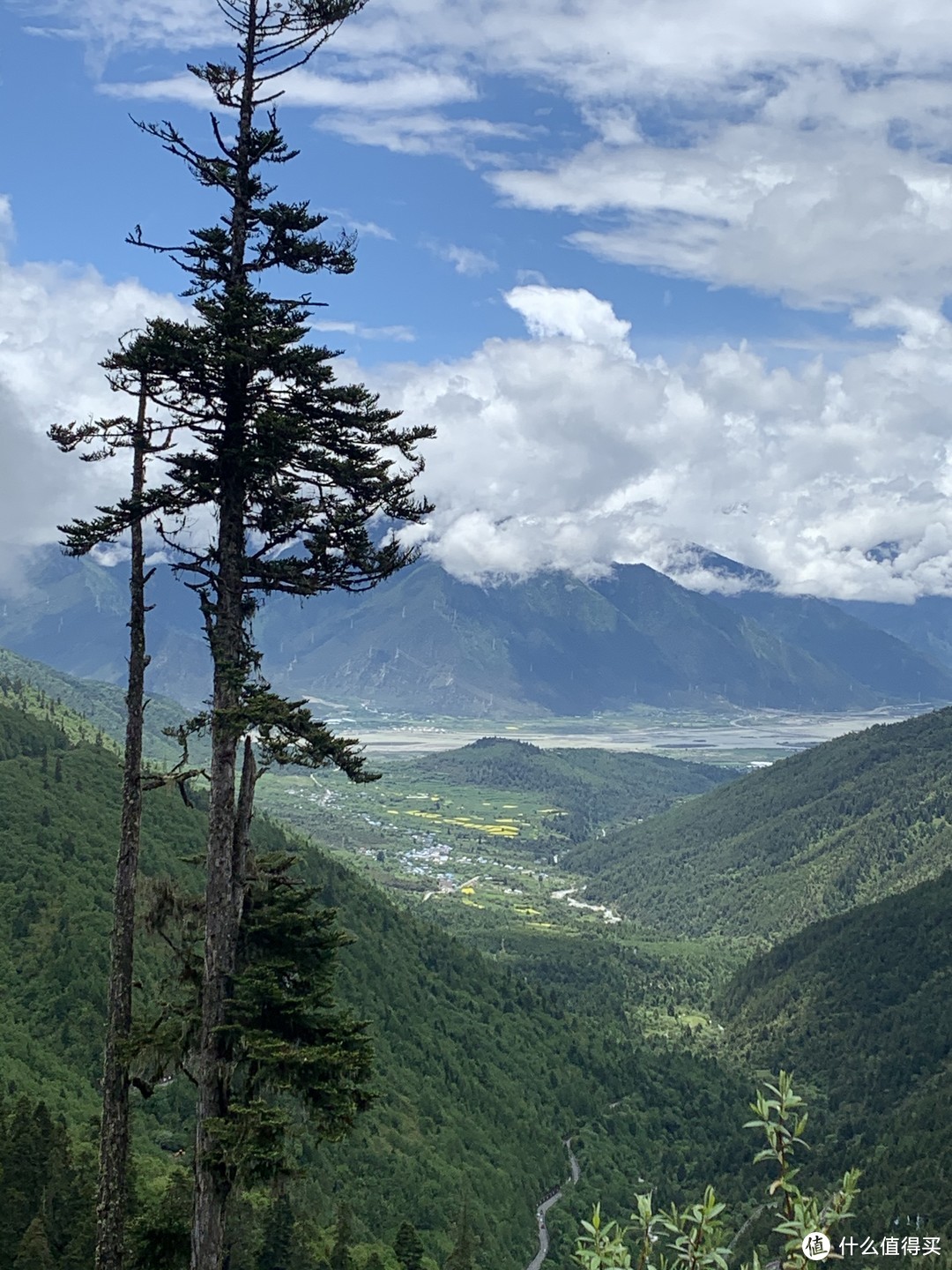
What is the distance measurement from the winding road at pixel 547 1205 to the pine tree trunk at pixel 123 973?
11626 cm

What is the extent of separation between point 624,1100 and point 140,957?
318ft

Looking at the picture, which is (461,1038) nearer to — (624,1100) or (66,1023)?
(624,1100)

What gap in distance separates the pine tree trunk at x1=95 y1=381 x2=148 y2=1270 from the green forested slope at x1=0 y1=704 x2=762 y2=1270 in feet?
226

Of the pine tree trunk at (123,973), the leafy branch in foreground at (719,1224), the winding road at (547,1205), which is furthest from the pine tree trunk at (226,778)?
the winding road at (547,1205)

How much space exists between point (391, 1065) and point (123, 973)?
454 feet

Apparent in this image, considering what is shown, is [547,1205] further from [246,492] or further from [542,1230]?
[246,492]

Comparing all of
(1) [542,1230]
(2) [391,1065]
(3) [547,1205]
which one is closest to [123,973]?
(1) [542,1230]

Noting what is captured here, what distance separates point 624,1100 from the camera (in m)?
188

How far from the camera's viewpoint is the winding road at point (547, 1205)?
429 feet

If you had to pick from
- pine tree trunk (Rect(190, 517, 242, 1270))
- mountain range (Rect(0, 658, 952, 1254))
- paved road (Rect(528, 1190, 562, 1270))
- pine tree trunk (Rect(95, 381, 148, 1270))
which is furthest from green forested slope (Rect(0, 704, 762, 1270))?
pine tree trunk (Rect(190, 517, 242, 1270))

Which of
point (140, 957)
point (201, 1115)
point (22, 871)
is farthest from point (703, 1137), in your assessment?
point (201, 1115)

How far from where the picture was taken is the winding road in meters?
131

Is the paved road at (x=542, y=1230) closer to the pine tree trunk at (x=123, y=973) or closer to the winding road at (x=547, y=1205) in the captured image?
the winding road at (x=547, y=1205)

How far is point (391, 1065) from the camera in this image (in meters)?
157
